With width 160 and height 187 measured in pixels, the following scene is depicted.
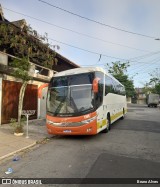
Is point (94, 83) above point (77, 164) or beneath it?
above

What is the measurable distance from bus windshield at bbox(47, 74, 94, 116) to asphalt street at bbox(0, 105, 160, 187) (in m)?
1.35

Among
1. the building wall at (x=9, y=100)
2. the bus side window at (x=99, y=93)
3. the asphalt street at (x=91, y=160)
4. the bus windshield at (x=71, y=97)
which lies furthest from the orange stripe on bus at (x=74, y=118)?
the building wall at (x=9, y=100)

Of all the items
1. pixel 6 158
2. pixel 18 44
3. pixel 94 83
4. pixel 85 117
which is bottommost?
pixel 6 158

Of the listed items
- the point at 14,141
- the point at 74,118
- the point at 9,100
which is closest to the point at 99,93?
the point at 74,118

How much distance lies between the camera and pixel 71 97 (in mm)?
9039

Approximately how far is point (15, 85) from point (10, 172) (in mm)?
8855

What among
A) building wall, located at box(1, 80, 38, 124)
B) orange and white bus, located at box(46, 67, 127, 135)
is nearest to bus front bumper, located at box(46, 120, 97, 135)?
orange and white bus, located at box(46, 67, 127, 135)

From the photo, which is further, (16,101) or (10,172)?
(16,101)

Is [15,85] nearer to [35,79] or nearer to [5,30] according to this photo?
[35,79]

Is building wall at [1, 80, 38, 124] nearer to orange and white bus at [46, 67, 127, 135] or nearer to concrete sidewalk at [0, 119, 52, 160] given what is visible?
concrete sidewalk at [0, 119, 52, 160]

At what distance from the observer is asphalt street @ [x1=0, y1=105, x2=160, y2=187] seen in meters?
5.25

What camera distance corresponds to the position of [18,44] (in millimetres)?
11781

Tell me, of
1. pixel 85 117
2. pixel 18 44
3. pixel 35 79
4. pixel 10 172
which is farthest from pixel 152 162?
pixel 35 79

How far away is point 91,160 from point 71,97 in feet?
11.1
